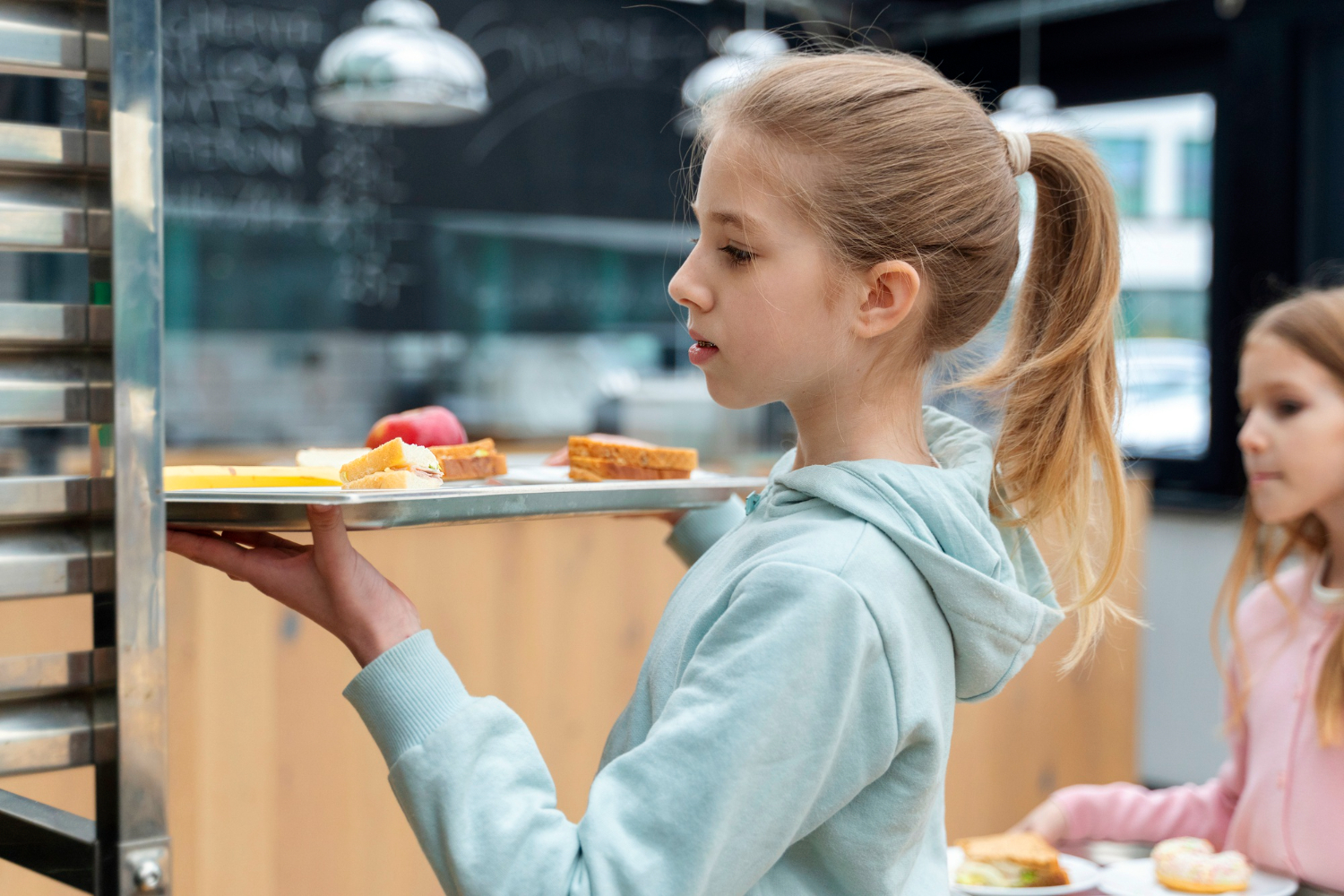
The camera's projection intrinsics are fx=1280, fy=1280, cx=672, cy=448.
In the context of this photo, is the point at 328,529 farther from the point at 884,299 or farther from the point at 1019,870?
the point at 1019,870

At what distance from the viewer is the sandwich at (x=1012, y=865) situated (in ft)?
4.26

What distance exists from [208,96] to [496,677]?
7.30 feet

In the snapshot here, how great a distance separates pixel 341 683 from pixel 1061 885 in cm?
113


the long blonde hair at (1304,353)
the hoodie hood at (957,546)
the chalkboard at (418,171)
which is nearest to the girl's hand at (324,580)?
the hoodie hood at (957,546)

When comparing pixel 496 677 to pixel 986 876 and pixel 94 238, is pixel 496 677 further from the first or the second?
pixel 94 238

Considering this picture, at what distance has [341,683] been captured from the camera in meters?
1.97

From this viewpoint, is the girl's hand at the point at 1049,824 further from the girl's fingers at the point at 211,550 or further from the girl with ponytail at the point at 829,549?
the girl's fingers at the point at 211,550

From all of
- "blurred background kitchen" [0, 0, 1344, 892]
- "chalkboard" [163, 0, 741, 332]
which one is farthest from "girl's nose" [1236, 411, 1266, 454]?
"chalkboard" [163, 0, 741, 332]

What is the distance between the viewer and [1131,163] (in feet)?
12.9

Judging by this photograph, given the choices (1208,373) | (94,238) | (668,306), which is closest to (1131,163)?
(1208,373)

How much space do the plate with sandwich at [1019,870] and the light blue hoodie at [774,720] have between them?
567 millimetres

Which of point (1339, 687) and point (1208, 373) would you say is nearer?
point (1339, 687)

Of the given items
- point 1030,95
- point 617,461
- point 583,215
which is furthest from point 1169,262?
point 617,461

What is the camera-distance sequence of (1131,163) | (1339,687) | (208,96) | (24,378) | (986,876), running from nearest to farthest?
(24,378) < (986,876) < (1339,687) < (208,96) < (1131,163)
